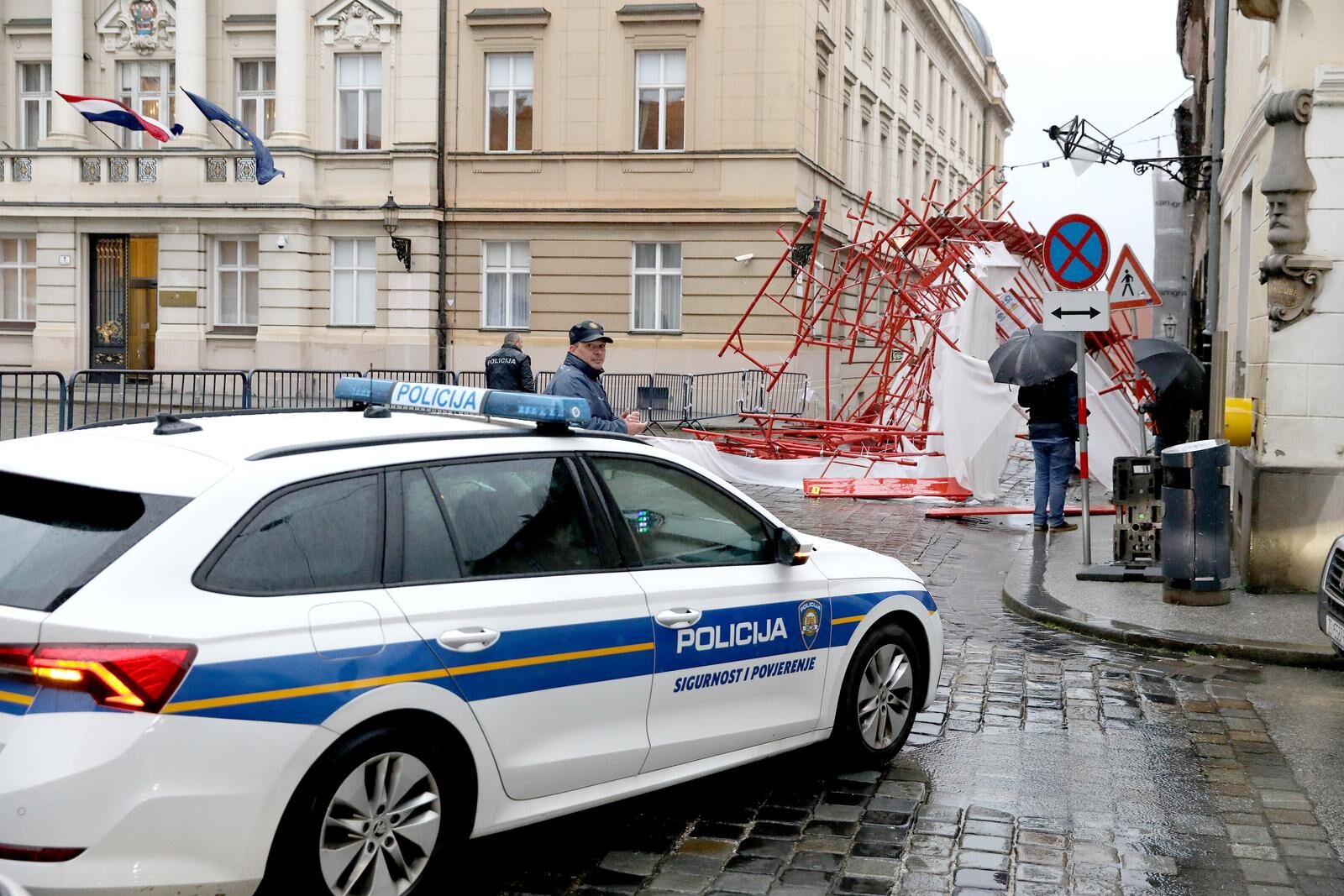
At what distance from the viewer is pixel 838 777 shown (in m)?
6.18

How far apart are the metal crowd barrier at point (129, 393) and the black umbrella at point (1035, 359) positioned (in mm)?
8075

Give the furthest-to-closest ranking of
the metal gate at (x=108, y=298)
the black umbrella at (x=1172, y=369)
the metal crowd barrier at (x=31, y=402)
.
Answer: the metal gate at (x=108, y=298) → the black umbrella at (x=1172, y=369) → the metal crowd barrier at (x=31, y=402)

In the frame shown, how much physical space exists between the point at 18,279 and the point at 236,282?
562 centimetres

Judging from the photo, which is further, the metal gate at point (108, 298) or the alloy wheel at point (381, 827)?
the metal gate at point (108, 298)

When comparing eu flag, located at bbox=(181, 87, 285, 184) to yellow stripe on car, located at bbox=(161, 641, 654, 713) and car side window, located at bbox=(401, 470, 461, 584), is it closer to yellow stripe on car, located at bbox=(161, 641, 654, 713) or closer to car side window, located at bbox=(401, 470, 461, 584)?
car side window, located at bbox=(401, 470, 461, 584)

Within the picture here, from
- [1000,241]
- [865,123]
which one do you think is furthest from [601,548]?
[865,123]

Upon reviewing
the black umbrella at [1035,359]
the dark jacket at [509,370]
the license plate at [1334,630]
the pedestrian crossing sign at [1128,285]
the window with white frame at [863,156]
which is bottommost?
the license plate at [1334,630]

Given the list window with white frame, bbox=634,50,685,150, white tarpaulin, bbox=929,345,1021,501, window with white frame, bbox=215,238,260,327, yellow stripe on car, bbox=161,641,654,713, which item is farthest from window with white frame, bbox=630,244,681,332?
yellow stripe on car, bbox=161,641,654,713

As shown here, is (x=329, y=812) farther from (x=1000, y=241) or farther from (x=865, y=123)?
(x=865, y=123)

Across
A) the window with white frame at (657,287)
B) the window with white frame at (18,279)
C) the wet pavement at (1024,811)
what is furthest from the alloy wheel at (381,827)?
the window with white frame at (18,279)

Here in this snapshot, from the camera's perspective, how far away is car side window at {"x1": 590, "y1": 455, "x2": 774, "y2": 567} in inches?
210

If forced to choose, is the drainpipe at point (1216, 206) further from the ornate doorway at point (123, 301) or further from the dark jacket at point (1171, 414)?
the ornate doorway at point (123, 301)

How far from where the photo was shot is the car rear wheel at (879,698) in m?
6.08

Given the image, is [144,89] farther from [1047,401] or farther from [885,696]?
[885,696]
